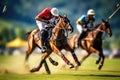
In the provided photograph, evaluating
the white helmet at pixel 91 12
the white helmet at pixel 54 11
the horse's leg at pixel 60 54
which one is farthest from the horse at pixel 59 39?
the white helmet at pixel 91 12

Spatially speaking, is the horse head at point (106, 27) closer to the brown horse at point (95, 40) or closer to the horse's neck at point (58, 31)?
the brown horse at point (95, 40)

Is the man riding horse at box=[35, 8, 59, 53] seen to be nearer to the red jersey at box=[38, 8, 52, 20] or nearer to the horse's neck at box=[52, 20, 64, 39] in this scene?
the red jersey at box=[38, 8, 52, 20]

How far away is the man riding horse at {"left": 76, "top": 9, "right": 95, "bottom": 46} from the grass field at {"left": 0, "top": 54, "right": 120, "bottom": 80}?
1.56 feet

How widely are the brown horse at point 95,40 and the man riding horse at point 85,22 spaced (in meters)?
0.10

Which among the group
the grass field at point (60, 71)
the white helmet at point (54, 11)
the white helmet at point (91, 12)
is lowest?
the grass field at point (60, 71)

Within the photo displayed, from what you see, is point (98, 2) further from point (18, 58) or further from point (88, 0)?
point (18, 58)

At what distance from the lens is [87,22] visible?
6.57 m

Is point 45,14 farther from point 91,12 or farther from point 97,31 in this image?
point 97,31

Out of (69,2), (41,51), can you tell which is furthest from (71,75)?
(69,2)

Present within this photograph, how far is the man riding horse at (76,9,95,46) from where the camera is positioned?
259 inches

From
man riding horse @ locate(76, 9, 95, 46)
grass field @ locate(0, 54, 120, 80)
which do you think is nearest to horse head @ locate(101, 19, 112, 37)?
man riding horse @ locate(76, 9, 95, 46)

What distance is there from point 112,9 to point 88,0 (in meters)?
0.43

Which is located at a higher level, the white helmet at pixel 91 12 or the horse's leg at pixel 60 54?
the white helmet at pixel 91 12

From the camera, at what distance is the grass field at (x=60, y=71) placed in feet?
21.8
